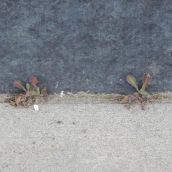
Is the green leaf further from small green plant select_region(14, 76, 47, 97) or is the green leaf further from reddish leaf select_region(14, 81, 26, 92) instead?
reddish leaf select_region(14, 81, 26, 92)

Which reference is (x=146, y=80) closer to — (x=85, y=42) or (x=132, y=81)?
(x=132, y=81)

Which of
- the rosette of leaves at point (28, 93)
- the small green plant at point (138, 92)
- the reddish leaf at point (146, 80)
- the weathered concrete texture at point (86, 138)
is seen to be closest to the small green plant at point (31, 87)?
the rosette of leaves at point (28, 93)

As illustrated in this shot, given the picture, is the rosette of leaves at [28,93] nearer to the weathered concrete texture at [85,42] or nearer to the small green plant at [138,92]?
the weathered concrete texture at [85,42]

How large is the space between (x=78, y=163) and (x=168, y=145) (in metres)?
0.63

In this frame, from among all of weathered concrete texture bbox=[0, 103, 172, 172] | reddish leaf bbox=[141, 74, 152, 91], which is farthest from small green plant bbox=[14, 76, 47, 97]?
reddish leaf bbox=[141, 74, 152, 91]

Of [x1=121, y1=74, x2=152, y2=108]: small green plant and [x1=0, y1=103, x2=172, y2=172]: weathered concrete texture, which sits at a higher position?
[x1=121, y1=74, x2=152, y2=108]: small green plant

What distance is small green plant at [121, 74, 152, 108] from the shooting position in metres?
4.13

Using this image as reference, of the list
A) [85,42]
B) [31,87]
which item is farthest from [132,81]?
[31,87]

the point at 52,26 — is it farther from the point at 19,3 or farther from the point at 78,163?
the point at 78,163

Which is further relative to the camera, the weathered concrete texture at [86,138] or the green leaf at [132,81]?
the green leaf at [132,81]

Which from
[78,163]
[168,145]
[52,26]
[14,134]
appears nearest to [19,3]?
[52,26]

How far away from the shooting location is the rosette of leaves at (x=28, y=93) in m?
4.12

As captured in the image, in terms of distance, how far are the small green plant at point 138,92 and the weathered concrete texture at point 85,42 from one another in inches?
2.0

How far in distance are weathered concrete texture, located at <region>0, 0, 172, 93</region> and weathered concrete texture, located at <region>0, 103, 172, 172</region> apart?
0.68 ft
